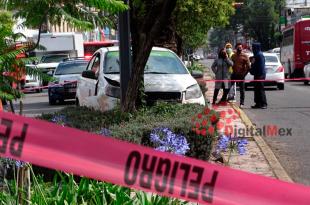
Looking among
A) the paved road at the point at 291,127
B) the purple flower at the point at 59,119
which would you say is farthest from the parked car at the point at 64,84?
the purple flower at the point at 59,119

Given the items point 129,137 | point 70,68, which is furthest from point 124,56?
point 70,68

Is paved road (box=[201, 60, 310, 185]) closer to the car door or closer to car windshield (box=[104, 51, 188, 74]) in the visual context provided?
car windshield (box=[104, 51, 188, 74])

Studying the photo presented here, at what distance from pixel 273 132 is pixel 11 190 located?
783cm

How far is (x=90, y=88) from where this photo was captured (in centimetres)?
1162

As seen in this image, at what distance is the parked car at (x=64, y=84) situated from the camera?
2179 centimetres

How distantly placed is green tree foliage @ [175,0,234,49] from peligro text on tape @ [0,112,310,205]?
53.1 feet

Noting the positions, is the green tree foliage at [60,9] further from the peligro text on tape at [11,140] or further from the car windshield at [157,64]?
the car windshield at [157,64]

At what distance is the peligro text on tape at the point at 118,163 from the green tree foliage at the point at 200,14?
16.2 m

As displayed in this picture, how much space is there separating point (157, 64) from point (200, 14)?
10.7m

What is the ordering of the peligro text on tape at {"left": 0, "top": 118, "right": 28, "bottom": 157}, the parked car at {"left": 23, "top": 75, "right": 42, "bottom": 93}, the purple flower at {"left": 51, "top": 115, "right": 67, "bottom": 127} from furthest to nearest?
1. the purple flower at {"left": 51, "top": 115, "right": 67, "bottom": 127}
2. the parked car at {"left": 23, "top": 75, "right": 42, "bottom": 93}
3. the peligro text on tape at {"left": 0, "top": 118, "right": 28, "bottom": 157}

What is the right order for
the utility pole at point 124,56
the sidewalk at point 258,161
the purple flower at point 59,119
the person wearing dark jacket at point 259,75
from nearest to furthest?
the sidewalk at point 258,161
the purple flower at point 59,119
the utility pole at point 124,56
the person wearing dark jacket at point 259,75

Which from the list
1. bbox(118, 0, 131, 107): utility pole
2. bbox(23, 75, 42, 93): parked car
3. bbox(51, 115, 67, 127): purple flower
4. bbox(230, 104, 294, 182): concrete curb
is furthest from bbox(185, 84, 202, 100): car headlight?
bbox(51, 115, 67, 127): purple flower

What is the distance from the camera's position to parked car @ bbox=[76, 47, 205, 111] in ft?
34.7

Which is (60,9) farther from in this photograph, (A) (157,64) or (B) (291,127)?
(B) (291,127)
